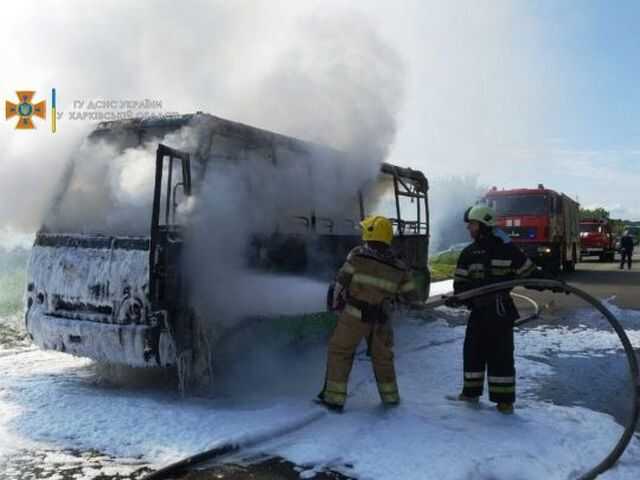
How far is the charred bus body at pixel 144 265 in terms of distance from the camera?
4785 mm

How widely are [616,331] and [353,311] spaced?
6.21 feet

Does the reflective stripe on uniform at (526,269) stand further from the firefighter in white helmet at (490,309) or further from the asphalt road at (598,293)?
the asphalt road at (598,293)

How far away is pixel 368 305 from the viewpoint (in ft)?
15.8

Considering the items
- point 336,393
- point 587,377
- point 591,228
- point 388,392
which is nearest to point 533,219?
point 587,377

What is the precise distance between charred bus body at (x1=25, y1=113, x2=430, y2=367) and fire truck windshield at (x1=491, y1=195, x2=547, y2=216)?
45.3ft

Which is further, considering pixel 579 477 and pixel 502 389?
pixel 502 389

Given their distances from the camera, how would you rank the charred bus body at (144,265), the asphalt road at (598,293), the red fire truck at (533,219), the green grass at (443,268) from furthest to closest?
the red fire truck at (533,219) < the green grass at (443,268) < the asphalt road at (598,293) < the charred bus body at (144,265)

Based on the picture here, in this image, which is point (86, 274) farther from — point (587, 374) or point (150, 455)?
point (587, 374)

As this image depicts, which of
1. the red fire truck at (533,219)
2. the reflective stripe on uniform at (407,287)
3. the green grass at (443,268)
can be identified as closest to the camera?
the reflective stripe on uniform at (407,287)

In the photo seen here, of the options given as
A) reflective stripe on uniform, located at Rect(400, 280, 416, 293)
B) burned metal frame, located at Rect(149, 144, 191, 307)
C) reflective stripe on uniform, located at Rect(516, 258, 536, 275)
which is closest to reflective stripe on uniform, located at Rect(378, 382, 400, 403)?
reflective stripe on uniform, located at Rect(400, 280, 416, 293)

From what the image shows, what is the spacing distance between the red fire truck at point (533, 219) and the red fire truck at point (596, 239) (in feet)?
43.0

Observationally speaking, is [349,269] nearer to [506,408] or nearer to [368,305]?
[368,305]

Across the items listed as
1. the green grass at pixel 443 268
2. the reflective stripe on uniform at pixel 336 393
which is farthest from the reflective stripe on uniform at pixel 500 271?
the green grass at pixel 443 268

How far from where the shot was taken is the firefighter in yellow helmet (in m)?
4.80
